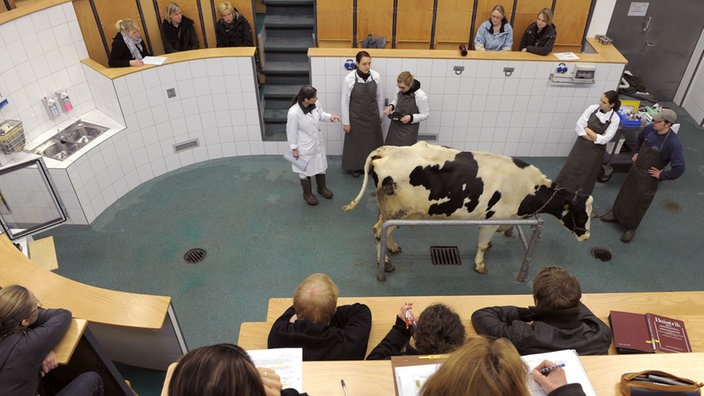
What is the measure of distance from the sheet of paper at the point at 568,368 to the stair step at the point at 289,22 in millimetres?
6148

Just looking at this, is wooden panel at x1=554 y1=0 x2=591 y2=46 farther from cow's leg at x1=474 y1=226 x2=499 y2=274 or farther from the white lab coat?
the white lab coat

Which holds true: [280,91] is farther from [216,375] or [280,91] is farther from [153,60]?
[216,375]

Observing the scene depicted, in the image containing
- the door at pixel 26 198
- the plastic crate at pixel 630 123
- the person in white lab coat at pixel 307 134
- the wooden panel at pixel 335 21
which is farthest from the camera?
the wooden panel at pixel 335 21

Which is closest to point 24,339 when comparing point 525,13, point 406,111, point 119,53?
point 119,53

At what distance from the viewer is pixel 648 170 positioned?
5406 mm

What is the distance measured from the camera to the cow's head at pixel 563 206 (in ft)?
16.2

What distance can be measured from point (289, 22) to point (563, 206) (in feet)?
15.5

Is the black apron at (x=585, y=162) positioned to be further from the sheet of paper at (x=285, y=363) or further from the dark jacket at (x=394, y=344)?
the sheet of paper at (x=285, y=363)

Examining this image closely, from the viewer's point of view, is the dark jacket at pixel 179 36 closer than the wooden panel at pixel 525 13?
Yes

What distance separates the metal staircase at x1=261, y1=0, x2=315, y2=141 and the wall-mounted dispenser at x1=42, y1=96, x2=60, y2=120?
2.61 meters

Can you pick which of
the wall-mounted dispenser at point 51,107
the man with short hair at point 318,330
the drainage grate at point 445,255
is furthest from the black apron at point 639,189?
the wall-mounted dispenser at point 51,107

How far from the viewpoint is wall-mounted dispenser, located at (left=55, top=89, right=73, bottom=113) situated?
6016 mm

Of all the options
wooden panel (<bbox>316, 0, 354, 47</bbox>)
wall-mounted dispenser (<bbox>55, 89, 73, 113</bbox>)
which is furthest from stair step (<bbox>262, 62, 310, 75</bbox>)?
wall-mounted dispenser (<bbox>55, 89, 73, 113</bbox>)

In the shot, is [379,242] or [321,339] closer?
[321,339]
